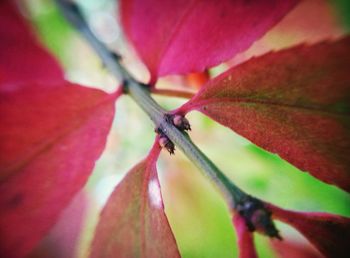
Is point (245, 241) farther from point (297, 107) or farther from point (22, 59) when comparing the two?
point (22, 59)

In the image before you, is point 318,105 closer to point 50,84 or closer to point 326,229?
point 326,229

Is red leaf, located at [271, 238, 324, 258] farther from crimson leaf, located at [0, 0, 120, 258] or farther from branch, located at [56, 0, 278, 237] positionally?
crimson leaf, located at [0, 0, 120, 258]

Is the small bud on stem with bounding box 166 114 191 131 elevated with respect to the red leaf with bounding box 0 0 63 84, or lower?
lower

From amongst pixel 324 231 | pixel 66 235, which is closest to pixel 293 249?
pixel 324 231

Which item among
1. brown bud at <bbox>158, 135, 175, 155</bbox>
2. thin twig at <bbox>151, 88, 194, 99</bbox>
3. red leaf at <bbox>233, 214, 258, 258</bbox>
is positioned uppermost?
thin twig at <bbox>151, 88, 194, 99</bbox>

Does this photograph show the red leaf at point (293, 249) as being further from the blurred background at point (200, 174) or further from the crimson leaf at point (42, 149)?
the crimson leaf at point (42, 149)

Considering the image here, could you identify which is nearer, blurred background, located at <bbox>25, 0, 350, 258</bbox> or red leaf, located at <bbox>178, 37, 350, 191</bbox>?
red leaf, located at <bbox>178, 37, 350, 191</bbox>

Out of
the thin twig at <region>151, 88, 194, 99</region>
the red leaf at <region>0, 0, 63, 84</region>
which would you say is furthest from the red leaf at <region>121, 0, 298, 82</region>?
the red leaf at <region>0, 0, 63, 84</region>
